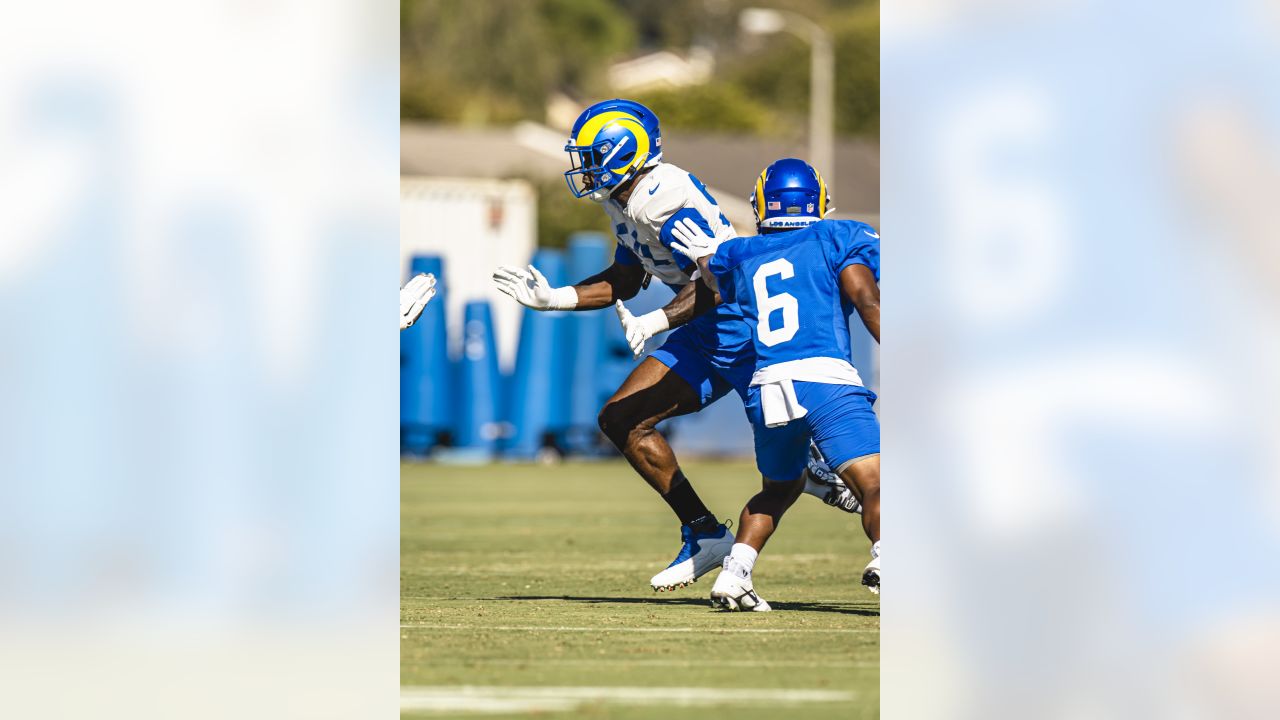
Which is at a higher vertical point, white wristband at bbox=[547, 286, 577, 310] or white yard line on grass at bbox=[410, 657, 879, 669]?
white wristband at bbox=[547, 286, 577, 310]

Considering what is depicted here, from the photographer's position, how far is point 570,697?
16.0 feet

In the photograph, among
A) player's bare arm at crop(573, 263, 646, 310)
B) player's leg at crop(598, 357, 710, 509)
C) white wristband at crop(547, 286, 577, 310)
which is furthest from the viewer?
player's bare arm at crop(573, 263, 646, 310)

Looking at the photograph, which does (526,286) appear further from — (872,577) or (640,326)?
(872,577)

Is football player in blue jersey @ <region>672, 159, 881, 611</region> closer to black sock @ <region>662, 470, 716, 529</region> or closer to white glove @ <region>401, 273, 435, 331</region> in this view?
black sock @ <region>662, 470, 716, 529</region>

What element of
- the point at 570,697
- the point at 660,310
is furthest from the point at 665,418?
the point at 570,697

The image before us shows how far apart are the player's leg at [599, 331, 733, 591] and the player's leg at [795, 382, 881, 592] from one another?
1.17m

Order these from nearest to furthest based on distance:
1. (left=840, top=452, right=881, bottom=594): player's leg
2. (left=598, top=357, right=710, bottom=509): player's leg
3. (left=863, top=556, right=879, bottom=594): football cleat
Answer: (left=840, top=452, right=881, bottom=594): player's leg → (left=863, top=556, right=879, bottom=594): football cleat → (left=598, top=357, right=710, bottom=509): player's leg

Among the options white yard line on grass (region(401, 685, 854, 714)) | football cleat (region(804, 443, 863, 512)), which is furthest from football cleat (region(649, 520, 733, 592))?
white yard line on grass (region(401, 685, 854, 714))

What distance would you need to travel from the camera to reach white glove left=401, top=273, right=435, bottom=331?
7531mm

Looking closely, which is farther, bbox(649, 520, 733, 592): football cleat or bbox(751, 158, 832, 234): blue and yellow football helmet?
bbox(649, 520, 733, 592): football cleat
